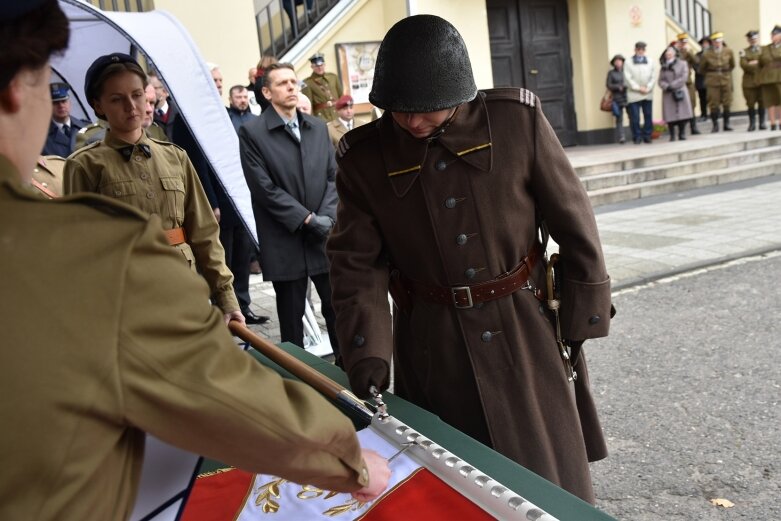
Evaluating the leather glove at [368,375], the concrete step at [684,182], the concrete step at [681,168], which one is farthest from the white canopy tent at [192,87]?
the concrete step at [681,168]

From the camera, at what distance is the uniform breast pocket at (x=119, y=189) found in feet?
11.0

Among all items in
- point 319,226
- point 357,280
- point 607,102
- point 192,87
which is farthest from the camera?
point 607,102

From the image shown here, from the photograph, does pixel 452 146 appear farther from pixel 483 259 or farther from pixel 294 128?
pixel 294 128

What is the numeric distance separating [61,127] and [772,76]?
1323 cm

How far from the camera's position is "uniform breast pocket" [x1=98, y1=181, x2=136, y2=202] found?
3.37m

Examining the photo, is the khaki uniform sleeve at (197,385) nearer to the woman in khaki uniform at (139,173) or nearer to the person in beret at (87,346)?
the person in beret at (87,346)

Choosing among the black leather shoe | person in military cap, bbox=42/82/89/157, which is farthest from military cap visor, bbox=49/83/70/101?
the black leather shoe

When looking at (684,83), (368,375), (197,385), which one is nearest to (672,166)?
(684,83)

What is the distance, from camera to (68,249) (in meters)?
0.88

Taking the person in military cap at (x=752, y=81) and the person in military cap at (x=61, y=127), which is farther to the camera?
the person in military cap at (x=752, y=81)

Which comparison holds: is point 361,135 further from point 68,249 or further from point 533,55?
point 533,55

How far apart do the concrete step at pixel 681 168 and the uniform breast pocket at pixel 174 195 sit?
8462 mm

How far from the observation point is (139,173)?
3438 mm

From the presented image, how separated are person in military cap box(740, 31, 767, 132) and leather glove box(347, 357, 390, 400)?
1490cm
